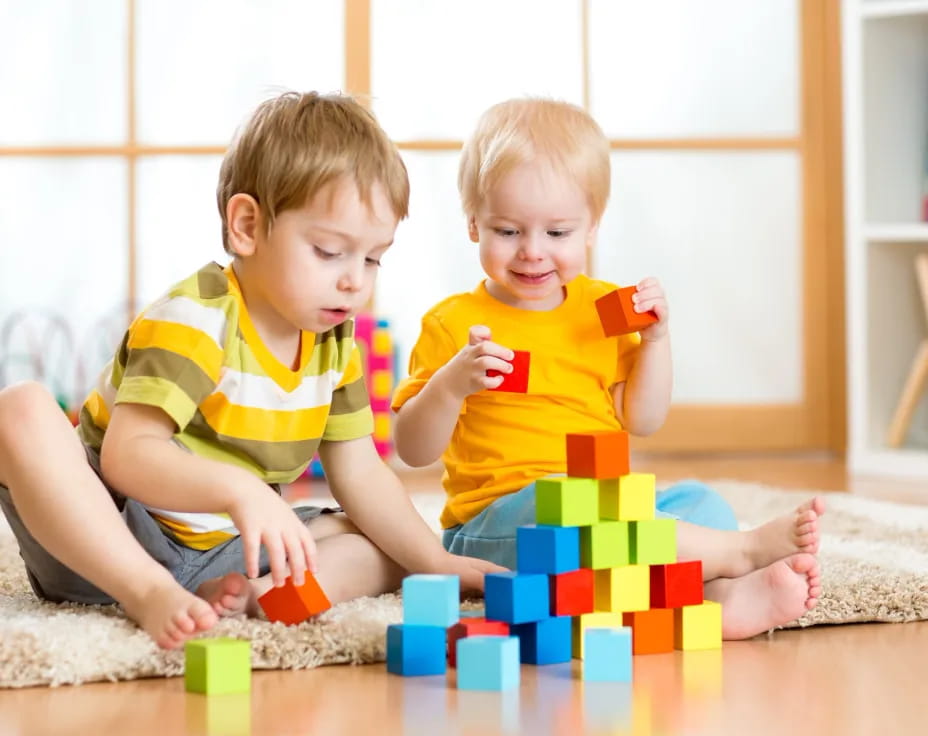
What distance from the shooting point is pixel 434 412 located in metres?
1.37

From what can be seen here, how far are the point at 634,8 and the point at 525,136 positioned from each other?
5.63 feet

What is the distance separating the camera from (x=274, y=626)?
1.17 metres

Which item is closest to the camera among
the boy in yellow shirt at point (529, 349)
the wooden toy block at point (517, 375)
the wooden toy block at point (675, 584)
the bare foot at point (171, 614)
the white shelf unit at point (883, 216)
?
the bare foot at point (171, 614)

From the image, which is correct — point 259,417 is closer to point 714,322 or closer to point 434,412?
point 434,412

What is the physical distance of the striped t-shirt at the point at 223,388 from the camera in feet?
3.89

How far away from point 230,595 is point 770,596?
0.47 meters

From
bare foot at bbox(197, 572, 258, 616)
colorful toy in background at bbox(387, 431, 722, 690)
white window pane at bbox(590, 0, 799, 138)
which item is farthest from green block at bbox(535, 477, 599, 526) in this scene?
white window pane at bbox(590, 0, 799, 138)

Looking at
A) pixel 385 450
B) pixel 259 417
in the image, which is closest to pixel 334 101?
pixel 259 417

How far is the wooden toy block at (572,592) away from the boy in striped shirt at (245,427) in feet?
0.64

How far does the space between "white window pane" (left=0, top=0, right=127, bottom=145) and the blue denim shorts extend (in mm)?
1854

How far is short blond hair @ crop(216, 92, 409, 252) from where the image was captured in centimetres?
122

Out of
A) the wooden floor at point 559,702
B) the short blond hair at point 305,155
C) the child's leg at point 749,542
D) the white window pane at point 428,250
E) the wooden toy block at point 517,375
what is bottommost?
the wooden floor at point 559,702

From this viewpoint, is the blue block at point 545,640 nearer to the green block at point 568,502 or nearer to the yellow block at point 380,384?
the green block at point 568,502

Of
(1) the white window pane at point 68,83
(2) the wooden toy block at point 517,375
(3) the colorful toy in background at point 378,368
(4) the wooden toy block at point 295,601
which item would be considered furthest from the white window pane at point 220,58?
(4) the wooden toy block at point 295,601
